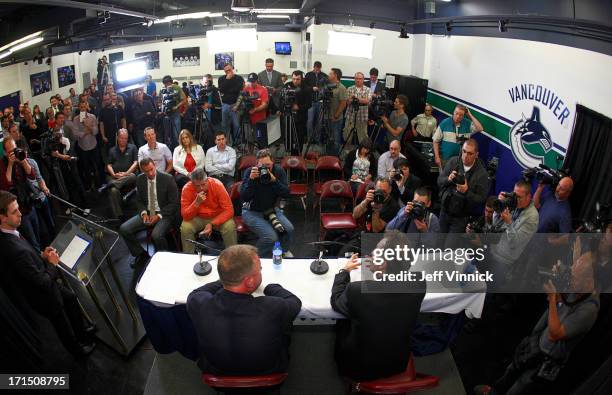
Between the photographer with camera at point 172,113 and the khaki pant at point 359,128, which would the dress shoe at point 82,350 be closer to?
the photographer with camera at point 172,113

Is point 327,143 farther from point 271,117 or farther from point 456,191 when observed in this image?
point 456,191

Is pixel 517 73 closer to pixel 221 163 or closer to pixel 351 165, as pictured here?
pixel 351 165

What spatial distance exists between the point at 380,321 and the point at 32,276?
7.95ft

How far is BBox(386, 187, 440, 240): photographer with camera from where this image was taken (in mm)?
3609

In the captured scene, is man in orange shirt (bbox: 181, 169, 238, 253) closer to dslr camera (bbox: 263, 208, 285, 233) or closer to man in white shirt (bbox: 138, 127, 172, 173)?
dslr camera (bbox: 263, 208, 285, 233)

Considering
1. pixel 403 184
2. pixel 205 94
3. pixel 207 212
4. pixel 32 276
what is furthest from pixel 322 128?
pixel 32 276

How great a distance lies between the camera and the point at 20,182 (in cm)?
461

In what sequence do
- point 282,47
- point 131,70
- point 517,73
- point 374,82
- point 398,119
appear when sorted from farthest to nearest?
point 282,47 → point 131,70 → point 374,82 → point 398,119 → point 517,73

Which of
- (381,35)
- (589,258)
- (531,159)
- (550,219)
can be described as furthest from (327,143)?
(589,258)

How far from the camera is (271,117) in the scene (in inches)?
350

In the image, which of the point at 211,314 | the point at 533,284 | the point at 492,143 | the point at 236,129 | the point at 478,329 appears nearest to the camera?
the point at 211,314

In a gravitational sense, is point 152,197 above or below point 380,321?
above

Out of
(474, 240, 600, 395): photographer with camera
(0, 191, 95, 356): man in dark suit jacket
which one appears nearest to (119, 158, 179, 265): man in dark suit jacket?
(0, 191, 95, 356): man in dark suit jacket

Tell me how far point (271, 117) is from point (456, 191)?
17.6ft
